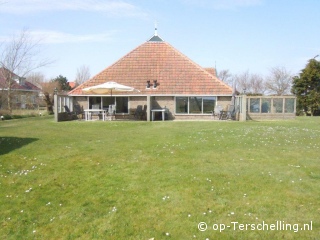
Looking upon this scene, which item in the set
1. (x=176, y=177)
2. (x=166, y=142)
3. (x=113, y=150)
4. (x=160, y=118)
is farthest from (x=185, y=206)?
(x=160, y=118)

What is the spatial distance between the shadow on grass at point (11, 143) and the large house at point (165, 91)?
1194 cm

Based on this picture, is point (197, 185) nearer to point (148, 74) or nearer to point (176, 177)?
point (176, 177)

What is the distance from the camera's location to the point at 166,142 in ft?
36.5

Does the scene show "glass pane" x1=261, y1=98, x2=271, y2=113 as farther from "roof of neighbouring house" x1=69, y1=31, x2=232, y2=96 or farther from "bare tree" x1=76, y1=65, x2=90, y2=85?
"bare tree" x1=76, y1=65, x2=90, y2=85

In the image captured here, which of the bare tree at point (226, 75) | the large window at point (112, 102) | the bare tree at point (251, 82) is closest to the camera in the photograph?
the large window at point (112, 102)

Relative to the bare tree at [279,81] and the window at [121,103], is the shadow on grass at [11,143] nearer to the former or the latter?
the window at [121,103]

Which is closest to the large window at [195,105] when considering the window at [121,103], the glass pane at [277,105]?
the window at [121,103]

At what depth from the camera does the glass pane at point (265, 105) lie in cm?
2270

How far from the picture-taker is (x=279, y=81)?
47.1 meters

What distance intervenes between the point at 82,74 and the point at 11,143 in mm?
59187

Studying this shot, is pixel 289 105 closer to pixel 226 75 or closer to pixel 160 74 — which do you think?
pixel 160 74

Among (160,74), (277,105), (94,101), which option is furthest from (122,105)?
(277,105)

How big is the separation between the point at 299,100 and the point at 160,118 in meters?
17.9

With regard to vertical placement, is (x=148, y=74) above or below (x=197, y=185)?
above
